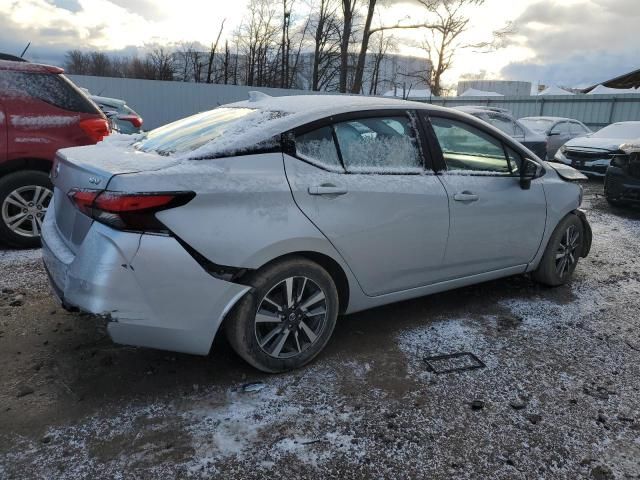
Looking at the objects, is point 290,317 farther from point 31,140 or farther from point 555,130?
point 555,130

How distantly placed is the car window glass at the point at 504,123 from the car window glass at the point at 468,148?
7947mm

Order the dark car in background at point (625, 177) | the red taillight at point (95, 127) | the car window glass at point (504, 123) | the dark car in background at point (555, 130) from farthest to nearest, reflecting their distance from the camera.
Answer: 1. the dark car in background at point (555, 130)
2. the car window glass at point (504, 123)
3. the dark car in background at point (625, 177)
4. the red taillight at point (95, 127)

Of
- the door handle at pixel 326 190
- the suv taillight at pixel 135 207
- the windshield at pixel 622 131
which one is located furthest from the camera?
the windshield at pixel 622 131

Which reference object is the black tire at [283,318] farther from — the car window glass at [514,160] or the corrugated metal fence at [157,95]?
the corrugated metal fence at [157,95]

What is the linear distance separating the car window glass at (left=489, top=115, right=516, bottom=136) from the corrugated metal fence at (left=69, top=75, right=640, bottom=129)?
482 inches

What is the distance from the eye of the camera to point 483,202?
367 centimetres

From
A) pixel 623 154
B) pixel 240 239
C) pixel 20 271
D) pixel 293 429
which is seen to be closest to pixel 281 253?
pixel 240 239

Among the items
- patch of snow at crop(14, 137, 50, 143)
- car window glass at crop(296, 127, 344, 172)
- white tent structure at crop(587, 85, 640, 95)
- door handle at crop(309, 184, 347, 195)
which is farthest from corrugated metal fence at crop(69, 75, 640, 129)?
door handle at crop(309, 184, 347, 195)

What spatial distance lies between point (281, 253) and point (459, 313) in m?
1.88

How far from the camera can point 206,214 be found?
2537 millimetres

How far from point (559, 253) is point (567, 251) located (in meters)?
0.13

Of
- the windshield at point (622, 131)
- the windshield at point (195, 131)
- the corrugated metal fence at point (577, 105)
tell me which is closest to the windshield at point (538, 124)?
the windshield at point (622, 131)

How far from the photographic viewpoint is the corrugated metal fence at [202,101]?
20.7m

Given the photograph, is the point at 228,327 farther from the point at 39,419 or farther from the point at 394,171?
the point at 394,171
